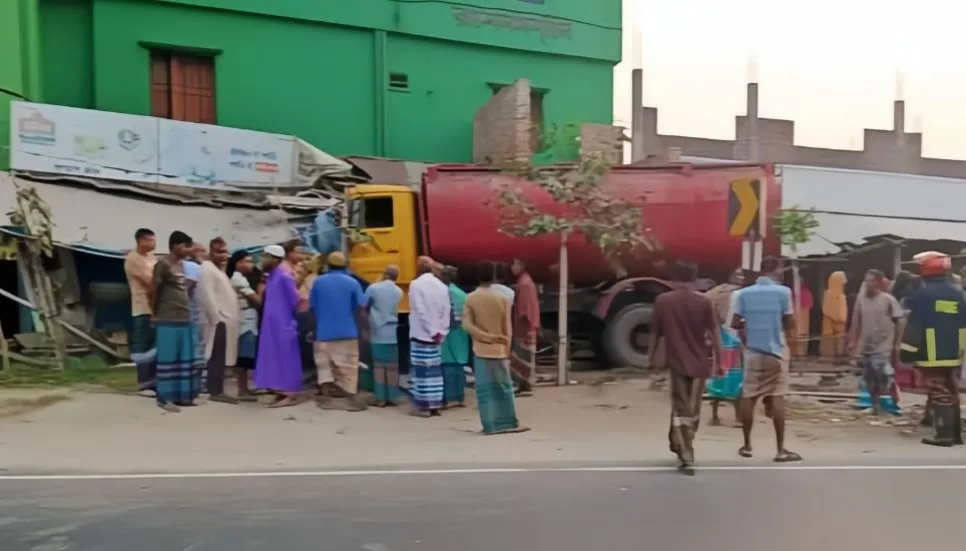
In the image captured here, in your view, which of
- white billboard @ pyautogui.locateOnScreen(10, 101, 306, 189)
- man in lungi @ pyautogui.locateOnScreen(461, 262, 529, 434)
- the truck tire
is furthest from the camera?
white billboard @ pyautogui.locateOnScreen(10, 101, 306, 189)

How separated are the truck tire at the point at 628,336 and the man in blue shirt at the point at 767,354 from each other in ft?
17.7

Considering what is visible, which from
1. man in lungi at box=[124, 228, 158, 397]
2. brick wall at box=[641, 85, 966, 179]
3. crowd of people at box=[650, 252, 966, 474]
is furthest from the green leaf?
brick wall at box=[641, 85, 966, 179]

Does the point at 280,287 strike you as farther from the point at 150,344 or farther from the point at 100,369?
the point at 100,369

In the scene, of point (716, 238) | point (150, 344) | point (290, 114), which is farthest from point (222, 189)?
point (716, 238)

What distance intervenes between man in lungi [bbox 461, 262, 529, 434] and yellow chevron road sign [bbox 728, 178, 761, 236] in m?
2.63

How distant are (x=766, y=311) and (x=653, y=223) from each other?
5694mm

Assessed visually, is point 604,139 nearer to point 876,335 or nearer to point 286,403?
point 876,335

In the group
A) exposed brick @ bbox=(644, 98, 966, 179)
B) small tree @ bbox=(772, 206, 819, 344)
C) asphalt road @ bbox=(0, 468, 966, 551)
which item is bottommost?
asphalt road @ bbox=(0, 468, 966, 551)

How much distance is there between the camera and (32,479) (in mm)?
6938

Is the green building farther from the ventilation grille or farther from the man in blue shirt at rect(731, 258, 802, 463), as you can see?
the man in blue shirt at rect(731, 258, 802, 463)

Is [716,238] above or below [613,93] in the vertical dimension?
below

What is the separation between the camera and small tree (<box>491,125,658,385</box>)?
38.2ft

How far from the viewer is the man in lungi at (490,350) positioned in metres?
8.86

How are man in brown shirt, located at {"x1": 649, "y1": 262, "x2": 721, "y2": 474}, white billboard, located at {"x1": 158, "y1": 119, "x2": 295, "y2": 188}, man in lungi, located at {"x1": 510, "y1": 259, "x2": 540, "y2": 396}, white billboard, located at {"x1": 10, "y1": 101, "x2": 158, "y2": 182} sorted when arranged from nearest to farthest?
man in brown shirt, located at {"x1": 649, "y1": 262, "x2": 721, "y2": 474} → man in lungi, located at {"x1": 510, "y1": 259, "x2": 540, "y2": 396} → white billboard, located at {"x1": 10, "y1": 101, "x2": 158, "y2": 182} → white billboard, located at {"x1": 158, "y1": 119, "x2": 295, "y2": 188}
